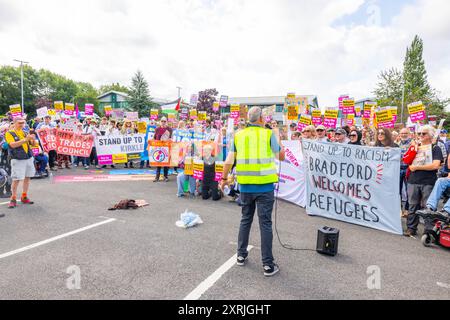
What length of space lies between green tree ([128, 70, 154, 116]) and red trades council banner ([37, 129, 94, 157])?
36.2 meters

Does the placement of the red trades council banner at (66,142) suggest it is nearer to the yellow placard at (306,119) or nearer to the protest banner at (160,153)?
the protest banner at (160,153)

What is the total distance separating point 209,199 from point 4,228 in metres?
4.28

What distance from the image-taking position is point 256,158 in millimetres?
3518

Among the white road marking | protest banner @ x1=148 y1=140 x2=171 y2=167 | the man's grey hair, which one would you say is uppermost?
the man's grey hair

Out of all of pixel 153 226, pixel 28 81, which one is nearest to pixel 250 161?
pixel 153 226

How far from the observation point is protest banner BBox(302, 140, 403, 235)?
5.38m

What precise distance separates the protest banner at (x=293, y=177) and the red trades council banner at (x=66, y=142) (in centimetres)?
863

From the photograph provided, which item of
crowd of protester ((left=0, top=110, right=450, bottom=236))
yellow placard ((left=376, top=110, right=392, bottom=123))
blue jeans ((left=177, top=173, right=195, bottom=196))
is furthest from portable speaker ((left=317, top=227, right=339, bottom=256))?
yellow placard ((left=376, top=110, right=392, bottom=123))

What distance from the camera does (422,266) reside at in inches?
154

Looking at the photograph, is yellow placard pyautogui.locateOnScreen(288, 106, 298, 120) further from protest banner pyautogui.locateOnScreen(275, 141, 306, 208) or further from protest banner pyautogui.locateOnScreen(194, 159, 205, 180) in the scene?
protest banner pyautogui.locateOnScreen(194, 159, 205, 180)

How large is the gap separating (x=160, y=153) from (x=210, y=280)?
726cm

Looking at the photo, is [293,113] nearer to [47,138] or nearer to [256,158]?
[256,158]

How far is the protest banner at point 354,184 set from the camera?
5383 mm
